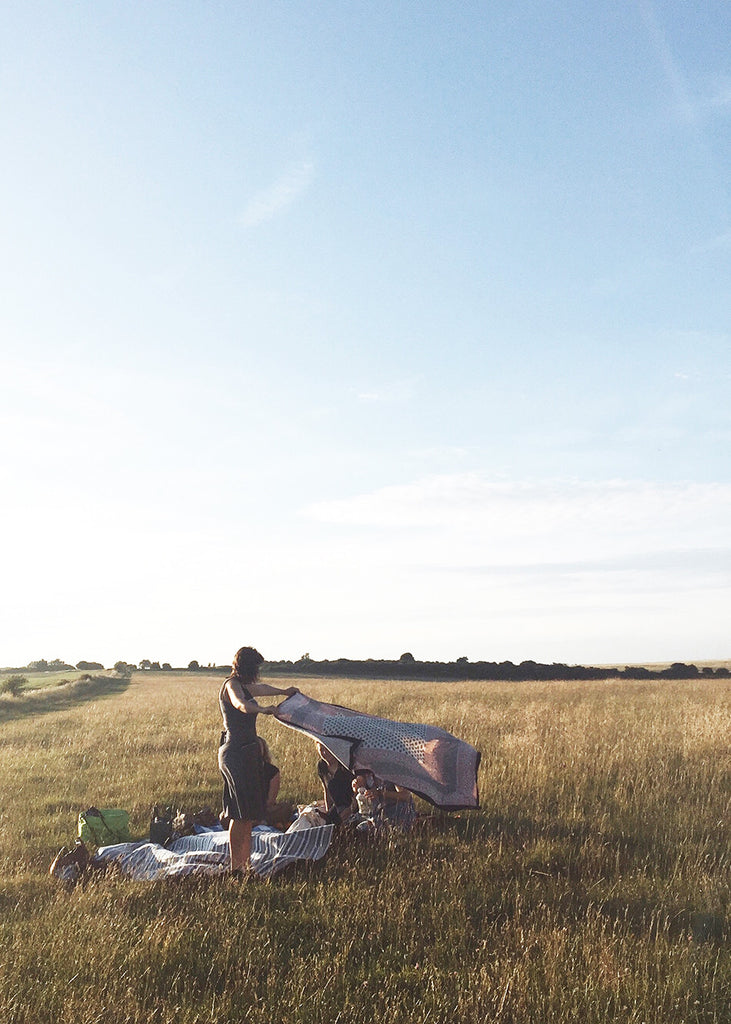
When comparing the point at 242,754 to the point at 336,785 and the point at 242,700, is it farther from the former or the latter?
the point at 336,785

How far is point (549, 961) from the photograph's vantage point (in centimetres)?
556

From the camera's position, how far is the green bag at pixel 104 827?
9461mm

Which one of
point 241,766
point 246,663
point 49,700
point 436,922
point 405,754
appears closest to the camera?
point 436,922

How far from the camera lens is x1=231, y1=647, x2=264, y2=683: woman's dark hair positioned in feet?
25.9

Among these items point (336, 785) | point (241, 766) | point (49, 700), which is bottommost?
point (49, 700)

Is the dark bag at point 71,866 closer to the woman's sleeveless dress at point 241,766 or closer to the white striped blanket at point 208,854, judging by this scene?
the white striped blanket at point 208,854

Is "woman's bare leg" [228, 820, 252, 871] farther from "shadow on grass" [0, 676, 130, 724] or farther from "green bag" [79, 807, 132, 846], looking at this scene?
"shadow on grass" [0, 676, 130, 724]

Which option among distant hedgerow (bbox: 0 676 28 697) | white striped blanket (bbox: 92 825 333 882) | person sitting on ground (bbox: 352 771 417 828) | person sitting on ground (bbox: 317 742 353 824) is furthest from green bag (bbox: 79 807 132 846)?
distant hedgerow (bbox: 0 676 28 697)

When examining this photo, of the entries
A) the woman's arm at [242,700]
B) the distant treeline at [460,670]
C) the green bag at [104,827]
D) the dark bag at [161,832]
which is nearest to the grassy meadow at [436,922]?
the green bag at [104,827]

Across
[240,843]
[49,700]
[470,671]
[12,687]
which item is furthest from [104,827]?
[470,671]

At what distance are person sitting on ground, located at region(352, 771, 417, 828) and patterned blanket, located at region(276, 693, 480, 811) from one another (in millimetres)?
414

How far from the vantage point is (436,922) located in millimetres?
6324

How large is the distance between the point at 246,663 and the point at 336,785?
2.17 m

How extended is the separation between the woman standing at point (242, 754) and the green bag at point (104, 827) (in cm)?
241
